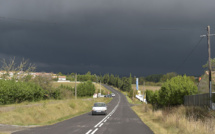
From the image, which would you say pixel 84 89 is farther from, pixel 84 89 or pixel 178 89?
pixel 178 89

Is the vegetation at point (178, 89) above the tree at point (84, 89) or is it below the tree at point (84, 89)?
above

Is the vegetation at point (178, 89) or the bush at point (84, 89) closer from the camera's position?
the vegetation at point (178, 89)

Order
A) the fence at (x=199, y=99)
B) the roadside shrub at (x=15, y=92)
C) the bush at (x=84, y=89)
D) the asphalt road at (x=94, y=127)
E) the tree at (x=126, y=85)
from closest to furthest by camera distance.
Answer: the asphalt road at (x=94, y=127) → the fence at (x=199, y=99) → the roadside shrub at (x=15, y=92) → the bush at (x=84, y=89) → the tree at (x=126, y=85)

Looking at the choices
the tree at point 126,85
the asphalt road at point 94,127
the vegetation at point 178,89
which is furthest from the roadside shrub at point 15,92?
the tree at point 126,85

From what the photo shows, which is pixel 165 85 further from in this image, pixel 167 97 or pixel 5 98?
pixel 5 98

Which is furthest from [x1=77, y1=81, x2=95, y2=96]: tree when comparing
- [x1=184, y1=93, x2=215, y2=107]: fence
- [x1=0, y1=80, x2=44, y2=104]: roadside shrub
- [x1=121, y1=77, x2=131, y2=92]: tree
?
A: [x1=184, y1=93, x2=215, y2=107]: fence

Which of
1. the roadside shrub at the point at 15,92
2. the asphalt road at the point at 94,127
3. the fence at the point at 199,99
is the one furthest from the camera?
the roadside shrub at the point at 15,92

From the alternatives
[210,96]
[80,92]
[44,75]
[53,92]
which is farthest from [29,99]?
[80,92]

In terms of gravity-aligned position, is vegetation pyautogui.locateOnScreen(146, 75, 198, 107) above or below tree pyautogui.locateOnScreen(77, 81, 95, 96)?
above

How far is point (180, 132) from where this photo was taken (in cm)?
1274

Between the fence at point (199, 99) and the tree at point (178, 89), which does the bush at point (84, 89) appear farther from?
the fence at point (199, 99)

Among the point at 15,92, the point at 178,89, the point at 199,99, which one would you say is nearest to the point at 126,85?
the point at 178,89

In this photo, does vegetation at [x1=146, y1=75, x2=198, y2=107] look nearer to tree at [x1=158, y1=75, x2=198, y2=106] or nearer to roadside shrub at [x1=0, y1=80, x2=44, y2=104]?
tree at [x1=158, y1=75, x2=198, y2=106]

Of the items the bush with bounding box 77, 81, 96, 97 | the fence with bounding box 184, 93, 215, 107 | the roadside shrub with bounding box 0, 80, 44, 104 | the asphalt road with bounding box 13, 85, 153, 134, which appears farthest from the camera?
the bush with bounding box 77, 81, 96, 97
